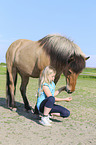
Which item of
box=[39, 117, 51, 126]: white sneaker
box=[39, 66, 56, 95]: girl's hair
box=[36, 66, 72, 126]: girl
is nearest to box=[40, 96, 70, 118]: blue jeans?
box=[36, 66, 72, 126]: girl

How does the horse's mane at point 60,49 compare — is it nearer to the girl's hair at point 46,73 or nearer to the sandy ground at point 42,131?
the girl's hair at point 46,73

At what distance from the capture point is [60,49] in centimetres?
369

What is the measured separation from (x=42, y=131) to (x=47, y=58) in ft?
4.86

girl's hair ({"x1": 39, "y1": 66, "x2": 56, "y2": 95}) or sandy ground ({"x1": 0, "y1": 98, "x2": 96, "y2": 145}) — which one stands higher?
girl's hair ({"x1": 39, "y1": 66, "x2": 56, "y2": 95})

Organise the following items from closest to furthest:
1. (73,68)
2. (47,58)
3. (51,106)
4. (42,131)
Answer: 1. (42,131)
2. (51,106)
3. (73,68)
4. (47,58)

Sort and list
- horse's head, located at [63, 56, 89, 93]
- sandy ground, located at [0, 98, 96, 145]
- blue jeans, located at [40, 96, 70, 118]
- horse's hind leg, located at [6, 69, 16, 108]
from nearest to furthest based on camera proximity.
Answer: sandy ground, located at [0, 98, 96, 145]
blue jeans, located at [40, 96, 70, 118]
horse's head, located at [63, 56, 89, 93]
horse's hind leg, located at [6, 69, 16, 108]

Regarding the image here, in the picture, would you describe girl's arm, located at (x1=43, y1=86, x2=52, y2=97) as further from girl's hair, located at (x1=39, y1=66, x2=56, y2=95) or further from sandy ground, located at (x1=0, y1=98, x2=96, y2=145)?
sandy ground, located at (x1=0, y1=98, x2=96, y2=145)

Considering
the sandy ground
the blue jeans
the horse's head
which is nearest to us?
the sandy ground

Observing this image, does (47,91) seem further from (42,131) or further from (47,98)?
(42,131)

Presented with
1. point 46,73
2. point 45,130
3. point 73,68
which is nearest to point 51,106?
point 45,130

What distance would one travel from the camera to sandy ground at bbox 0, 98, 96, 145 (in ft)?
9.11

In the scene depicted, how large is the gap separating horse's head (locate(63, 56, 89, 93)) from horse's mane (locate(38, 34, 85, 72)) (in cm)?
6

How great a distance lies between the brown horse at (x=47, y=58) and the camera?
12.0ft

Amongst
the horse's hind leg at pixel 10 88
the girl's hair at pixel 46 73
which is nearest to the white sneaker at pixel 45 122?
the girl's hair at pixel 46 73
